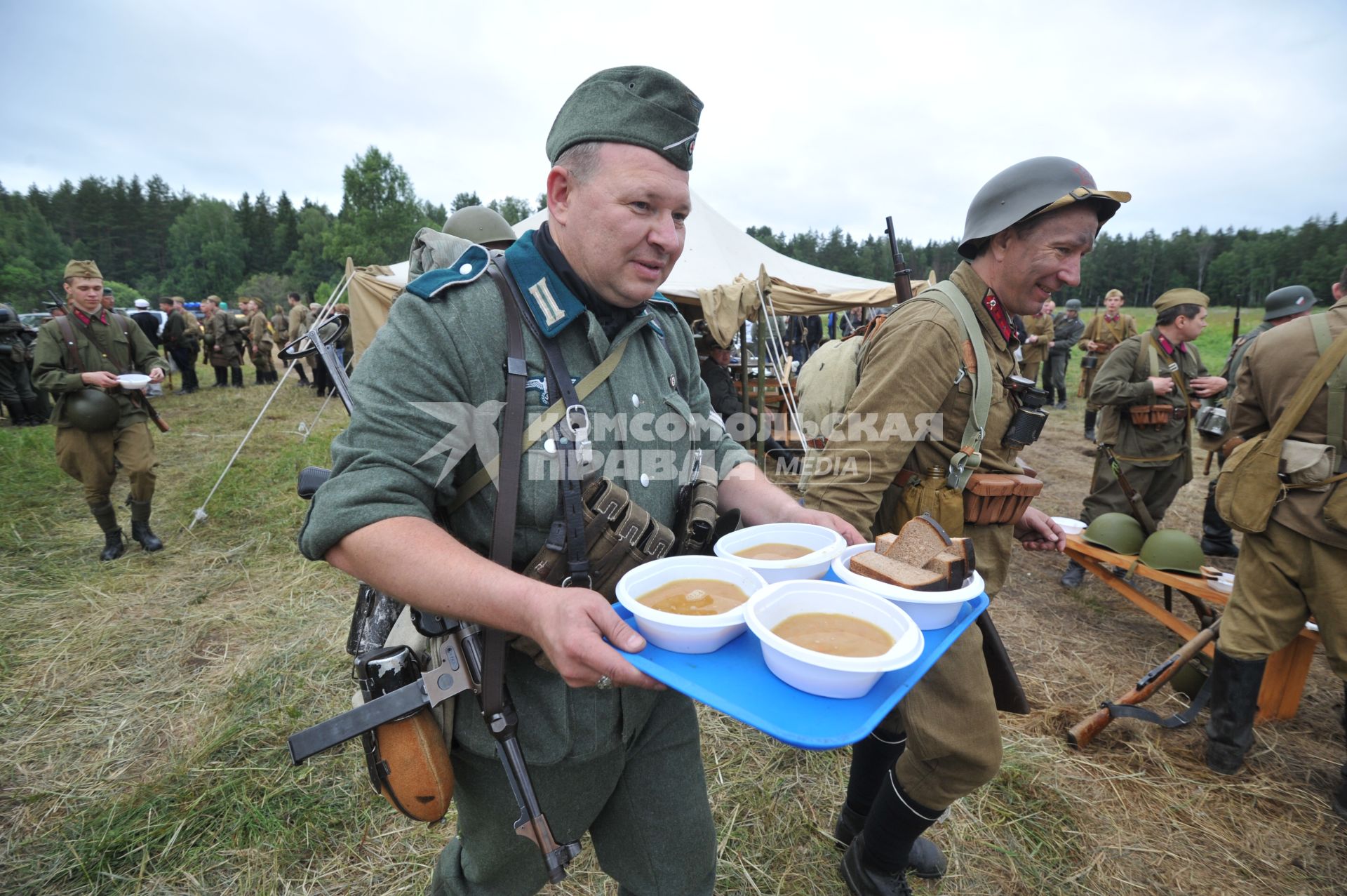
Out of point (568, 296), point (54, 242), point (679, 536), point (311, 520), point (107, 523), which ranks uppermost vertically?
point (54, 242)

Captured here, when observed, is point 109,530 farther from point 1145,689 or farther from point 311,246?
point 311,246

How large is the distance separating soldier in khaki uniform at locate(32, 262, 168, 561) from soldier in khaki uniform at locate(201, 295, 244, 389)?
12878 millimetres

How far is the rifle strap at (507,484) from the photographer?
131 cm

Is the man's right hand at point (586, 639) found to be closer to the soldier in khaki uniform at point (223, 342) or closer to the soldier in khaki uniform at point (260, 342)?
the soldier in khaki uniform at point (223, 342)

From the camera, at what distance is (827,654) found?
1.11 meters

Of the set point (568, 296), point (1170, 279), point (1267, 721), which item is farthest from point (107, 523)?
point (1170, 279)

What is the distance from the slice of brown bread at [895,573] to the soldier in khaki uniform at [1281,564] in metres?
3.00

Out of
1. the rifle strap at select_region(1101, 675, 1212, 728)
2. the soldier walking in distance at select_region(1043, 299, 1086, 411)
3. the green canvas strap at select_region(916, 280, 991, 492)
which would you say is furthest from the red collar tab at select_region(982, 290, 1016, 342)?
the soldier walking in distance at select_region(1043, 299, 1086, 411)

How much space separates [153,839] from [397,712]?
8.50 feet

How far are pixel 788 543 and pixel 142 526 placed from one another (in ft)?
24.7

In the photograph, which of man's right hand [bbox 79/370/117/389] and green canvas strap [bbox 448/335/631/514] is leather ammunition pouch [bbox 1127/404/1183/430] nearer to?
green canvas strap [bbox 448/335/631/514]

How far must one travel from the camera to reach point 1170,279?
2089 inches

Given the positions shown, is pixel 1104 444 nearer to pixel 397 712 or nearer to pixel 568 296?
pixel 568 296

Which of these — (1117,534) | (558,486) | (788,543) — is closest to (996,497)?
(788,543)
